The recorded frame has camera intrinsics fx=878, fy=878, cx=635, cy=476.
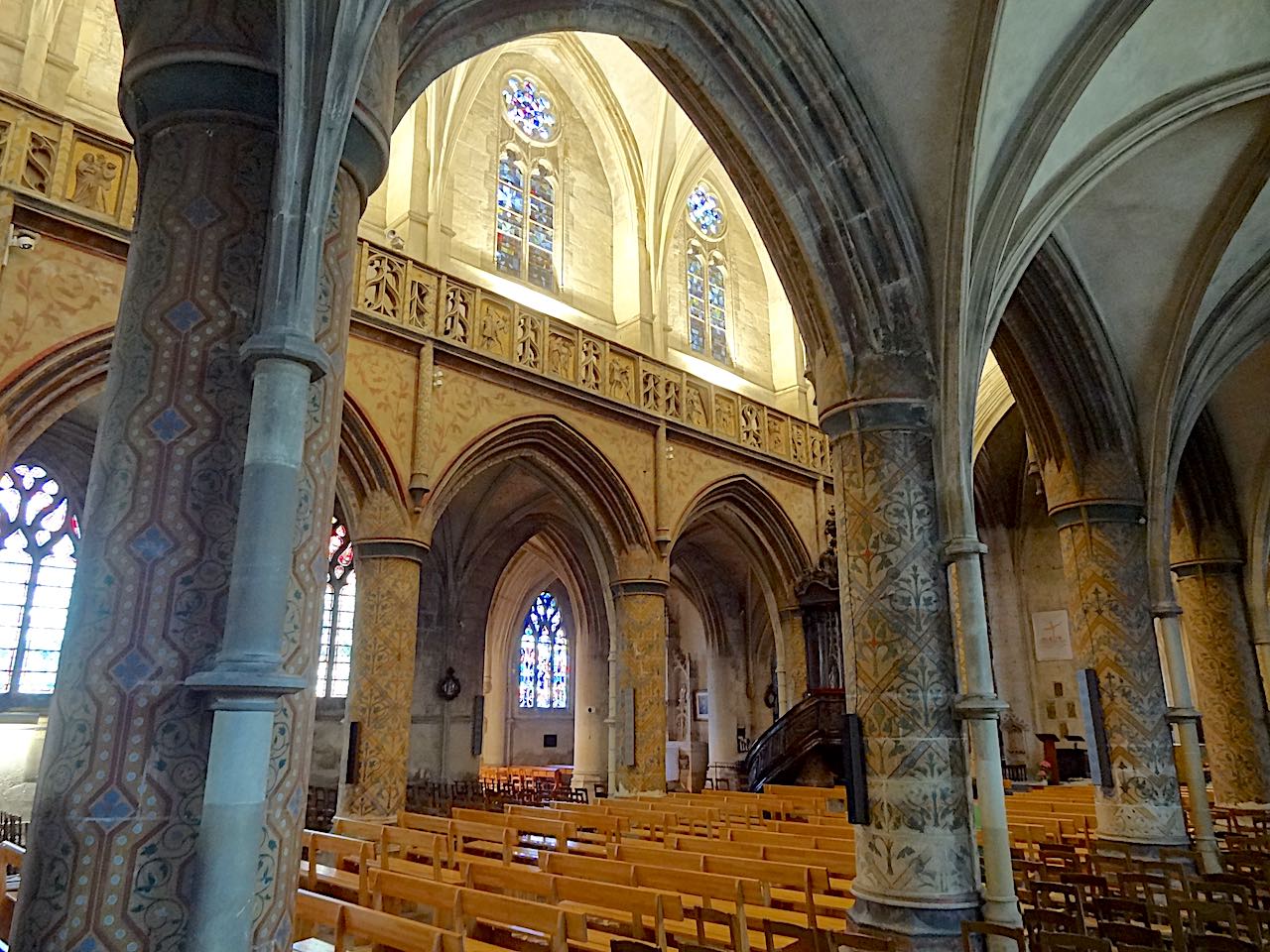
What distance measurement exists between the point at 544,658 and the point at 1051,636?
41.6 feet

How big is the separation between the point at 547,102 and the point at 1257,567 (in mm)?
13803

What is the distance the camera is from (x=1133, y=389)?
31.3ft

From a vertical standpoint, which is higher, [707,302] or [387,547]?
[707,302]

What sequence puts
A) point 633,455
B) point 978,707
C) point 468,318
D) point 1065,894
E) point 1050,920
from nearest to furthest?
point 1050,920 → point 1065,894 → point 978,707 → point 468,318 → point 633,455

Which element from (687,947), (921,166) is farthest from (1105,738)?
(687,947)

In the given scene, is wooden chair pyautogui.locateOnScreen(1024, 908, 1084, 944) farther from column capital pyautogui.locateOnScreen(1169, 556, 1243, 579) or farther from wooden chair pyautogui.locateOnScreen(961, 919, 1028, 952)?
column capital pyautogui.locateOnScreen(1169, 556, 1243, 579)

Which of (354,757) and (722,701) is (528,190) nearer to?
(354,757)

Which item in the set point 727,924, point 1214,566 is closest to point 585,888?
point 727,924

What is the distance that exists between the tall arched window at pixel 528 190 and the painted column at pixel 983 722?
10232 mm

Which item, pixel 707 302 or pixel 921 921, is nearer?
pixel 921 921

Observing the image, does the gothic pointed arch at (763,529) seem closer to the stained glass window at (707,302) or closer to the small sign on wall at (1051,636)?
the stained glass window at (707,302)

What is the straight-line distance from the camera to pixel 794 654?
53.2 ft

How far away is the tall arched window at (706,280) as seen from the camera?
1748cm

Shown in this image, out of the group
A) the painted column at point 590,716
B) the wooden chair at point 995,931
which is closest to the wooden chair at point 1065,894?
the wooden chair at point 995,931
